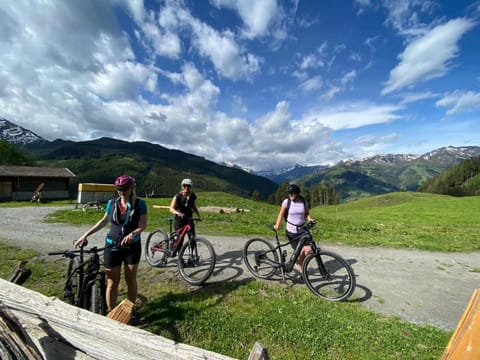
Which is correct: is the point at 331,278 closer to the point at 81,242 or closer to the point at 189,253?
the point at 189,253

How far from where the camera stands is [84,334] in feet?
7.43

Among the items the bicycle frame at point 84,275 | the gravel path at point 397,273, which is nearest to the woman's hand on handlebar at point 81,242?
the bicycle frame at point 84,275

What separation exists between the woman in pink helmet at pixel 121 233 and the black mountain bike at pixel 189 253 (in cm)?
198

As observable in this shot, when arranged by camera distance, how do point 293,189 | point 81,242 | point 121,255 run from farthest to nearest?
point 293,189 < point 121,255 < point 81,242

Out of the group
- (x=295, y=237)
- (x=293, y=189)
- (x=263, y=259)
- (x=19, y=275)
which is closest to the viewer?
(x=19, y=275)

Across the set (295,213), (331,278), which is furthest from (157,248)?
(331,278)

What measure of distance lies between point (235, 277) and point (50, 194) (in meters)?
46.7

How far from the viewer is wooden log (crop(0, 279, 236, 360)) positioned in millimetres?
1925

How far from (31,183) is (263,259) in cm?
4825

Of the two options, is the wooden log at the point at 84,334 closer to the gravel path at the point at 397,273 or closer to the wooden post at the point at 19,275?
the wooden post at the point at 19,275

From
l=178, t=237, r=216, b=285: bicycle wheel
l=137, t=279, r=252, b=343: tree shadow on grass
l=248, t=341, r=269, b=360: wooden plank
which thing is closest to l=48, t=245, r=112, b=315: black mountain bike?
l=137, t=279, r=252, b=343: tree shadow on grass

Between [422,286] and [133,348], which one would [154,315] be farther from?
[422,286]

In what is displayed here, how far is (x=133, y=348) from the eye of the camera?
205cm

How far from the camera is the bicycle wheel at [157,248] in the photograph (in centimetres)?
760
